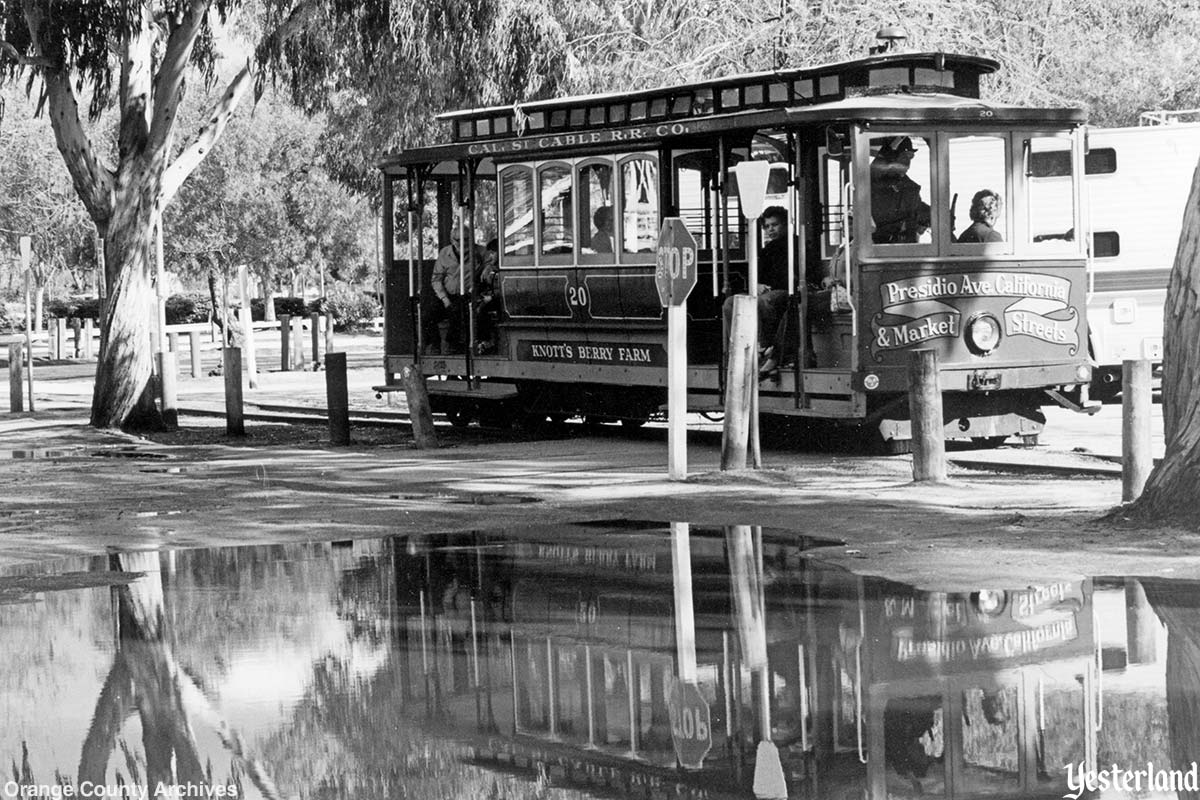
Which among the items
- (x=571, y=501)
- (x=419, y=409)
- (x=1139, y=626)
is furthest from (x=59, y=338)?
(x=1139, y=626)

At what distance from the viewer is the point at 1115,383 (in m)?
21.2

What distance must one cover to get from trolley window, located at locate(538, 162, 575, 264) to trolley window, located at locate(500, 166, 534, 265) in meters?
0.20

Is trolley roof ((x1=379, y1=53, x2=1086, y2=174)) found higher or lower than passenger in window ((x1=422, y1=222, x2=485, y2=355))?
higher

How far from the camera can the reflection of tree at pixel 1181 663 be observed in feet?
20.4

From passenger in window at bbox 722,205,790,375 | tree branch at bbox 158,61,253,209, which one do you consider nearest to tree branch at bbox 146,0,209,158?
tree branch at bbox 158,61,253,209

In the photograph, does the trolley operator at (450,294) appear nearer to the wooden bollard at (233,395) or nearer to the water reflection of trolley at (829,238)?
the water reflection of trolley at (829,238)

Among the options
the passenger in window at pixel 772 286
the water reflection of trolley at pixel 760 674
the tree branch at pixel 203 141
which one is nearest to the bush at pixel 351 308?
the tree branch at pixel 203 141

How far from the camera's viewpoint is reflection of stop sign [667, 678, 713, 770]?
645cm

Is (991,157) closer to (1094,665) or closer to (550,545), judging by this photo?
(550,545)

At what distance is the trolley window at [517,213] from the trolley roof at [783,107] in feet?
0.91

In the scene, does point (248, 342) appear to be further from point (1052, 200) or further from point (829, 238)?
point (1052, 200)

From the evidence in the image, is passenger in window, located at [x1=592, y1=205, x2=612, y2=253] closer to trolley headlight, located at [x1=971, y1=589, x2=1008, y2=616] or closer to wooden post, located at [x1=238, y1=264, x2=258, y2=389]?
trolley headlight, located at [x1=971, y1=589, x2=1008, y2=616]

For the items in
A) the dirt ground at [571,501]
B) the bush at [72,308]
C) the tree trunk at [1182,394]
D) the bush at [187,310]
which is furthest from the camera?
the bush at [187,310]

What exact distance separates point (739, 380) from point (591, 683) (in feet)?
25.2
